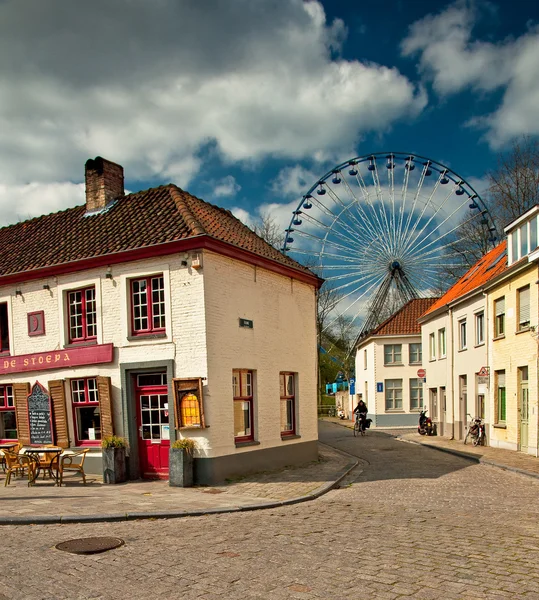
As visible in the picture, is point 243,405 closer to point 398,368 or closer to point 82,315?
point 82,315

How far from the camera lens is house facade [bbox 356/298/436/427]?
131ft

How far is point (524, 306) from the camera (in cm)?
2003

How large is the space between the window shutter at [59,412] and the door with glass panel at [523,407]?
1371 centimetres

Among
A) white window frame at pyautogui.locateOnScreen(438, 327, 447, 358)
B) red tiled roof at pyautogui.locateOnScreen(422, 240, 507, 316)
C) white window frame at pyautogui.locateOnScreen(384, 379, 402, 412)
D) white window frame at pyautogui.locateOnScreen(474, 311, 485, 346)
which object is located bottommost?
white window frame at pyautogui.locateOnScreen(384, 379, 402, 412)

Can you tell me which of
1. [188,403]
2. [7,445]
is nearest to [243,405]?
[188,403]

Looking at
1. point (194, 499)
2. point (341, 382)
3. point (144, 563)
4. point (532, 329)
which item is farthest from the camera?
point (341, 382)

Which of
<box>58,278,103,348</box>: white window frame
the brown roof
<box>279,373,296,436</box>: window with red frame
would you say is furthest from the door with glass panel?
<box>58,278,103,348</box>: white window frame

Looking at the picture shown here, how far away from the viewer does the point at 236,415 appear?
49.8 feet

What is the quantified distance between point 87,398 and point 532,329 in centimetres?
1305

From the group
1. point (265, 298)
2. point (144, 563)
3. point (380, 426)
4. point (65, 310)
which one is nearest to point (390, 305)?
point (380, 426)

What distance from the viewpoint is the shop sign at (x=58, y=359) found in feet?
49.9

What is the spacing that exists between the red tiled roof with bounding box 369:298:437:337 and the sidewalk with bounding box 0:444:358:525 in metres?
24.7

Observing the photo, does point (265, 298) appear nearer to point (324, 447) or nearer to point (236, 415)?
point (236, 415)

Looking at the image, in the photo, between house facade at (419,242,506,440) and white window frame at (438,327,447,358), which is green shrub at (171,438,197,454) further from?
white window frame at (438,327,447,358)
